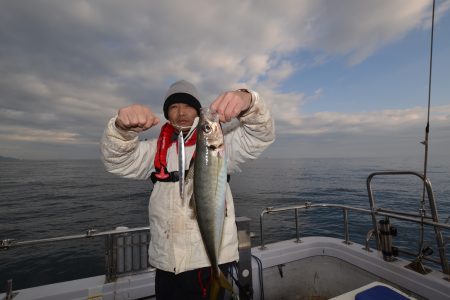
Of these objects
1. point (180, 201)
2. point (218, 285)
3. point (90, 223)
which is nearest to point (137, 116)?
point (180, 201)

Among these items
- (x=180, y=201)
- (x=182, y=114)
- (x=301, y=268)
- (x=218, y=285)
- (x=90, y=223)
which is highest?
(x=182, y=114)

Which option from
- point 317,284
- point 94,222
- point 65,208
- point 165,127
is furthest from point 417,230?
point 65,208

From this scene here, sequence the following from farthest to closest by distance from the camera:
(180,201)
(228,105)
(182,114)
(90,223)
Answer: (90,223) < (182,114) < (180,201) < (228,105)

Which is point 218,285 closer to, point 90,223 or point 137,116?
point 137,116

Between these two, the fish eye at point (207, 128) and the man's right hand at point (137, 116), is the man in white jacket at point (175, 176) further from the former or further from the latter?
the fish eye at point (207, 128)

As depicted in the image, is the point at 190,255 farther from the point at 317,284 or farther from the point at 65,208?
the point at 65,208

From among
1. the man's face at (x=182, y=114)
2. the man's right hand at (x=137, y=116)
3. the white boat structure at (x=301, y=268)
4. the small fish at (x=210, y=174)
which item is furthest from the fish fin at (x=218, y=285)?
the man's face at (x=182, y=114)

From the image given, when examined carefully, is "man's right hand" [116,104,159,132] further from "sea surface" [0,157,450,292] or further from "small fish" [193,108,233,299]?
"sea surface" [0,157,450,292]

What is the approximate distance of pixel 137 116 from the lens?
2512 mm

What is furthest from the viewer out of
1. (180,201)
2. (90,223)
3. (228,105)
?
(90,223)

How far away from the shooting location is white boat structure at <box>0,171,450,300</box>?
4.02m

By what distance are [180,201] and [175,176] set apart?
0.32m

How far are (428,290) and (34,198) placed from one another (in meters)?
38.9

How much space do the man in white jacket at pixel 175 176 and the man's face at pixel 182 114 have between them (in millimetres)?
197
